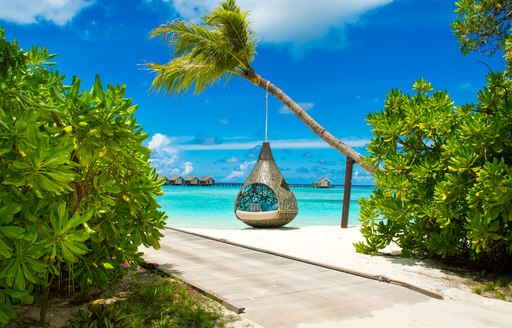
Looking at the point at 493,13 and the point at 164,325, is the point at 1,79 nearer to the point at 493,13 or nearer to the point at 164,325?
the point at 164,325

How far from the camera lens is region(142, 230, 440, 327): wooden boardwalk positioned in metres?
3.99

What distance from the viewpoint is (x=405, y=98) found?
23.7 ft

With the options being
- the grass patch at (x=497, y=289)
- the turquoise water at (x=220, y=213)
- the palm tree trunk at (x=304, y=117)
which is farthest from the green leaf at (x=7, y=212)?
the palm tree trunk at (x=304, y=117)

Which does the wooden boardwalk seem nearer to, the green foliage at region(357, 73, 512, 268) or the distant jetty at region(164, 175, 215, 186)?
the green foliage at region(357, 73, 512, 268)

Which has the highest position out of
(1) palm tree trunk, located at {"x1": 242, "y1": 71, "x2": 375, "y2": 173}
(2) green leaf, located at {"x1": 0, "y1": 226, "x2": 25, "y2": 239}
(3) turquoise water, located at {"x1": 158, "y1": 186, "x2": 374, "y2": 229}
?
(1) palm tree trunk, located at {"x1": 242, "y1": 71, "x2": 375, "y2": 173}

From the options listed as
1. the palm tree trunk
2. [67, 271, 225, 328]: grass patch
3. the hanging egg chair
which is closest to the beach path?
[67, 271, 225, 328]: grass patch

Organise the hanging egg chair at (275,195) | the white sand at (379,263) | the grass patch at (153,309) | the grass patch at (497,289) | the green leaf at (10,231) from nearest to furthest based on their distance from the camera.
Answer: the green leaf at (10,231) → the grass patch at (153,309) → the white sand at (379,263) → the grass patch at (497,289) → the hanging egg chair at (275,195)

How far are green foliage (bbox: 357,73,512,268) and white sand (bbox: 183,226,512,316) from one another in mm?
366

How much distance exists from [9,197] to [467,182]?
5387mm

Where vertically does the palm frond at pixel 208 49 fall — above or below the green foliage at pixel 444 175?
above

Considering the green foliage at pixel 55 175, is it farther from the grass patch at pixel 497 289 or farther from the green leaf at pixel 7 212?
the grass patch at pixel 497 289

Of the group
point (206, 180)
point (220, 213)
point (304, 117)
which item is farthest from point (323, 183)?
point (304, 117)

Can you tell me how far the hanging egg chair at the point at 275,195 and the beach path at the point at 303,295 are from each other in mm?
5431

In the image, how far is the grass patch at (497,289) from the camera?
16.7 feet
